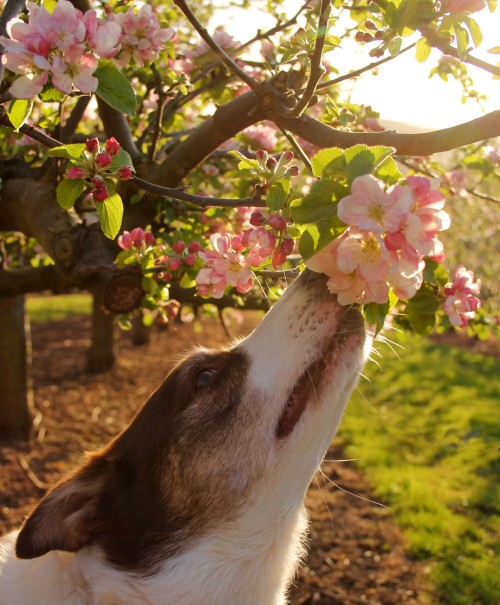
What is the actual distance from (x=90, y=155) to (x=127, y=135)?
2094mm

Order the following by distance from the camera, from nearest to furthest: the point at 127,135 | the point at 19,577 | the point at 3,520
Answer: the point at 19,577 < the point at 127,135 < the point at 3,520

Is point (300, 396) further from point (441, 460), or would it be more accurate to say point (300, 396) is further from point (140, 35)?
point (441, 460)

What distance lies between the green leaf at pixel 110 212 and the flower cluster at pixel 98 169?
45 millimetres

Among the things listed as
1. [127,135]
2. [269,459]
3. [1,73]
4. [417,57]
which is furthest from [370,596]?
[1,73]

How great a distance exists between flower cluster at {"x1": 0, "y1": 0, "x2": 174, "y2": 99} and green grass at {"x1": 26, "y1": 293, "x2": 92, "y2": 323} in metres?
15.4

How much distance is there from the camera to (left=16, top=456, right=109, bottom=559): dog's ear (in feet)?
9.06

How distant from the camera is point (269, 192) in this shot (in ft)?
6.81

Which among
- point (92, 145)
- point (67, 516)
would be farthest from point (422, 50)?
point (67, 516)

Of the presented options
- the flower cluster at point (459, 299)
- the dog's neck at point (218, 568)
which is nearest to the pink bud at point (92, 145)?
the flower cluster at point (459, 299)

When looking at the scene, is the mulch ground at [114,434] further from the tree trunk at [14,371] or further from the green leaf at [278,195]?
the green leaf at [278,195]

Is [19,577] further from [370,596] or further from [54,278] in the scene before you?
[370,596]

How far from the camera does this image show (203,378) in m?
3.12

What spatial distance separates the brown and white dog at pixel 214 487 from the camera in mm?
2713

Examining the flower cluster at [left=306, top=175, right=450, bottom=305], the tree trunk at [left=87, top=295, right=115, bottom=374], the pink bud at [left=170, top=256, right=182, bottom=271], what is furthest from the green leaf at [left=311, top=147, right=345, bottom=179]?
the tree trunk at [left=87, top=295, right=115, bottom=374]
